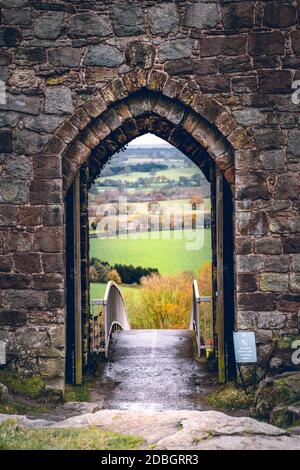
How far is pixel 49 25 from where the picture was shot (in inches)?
384

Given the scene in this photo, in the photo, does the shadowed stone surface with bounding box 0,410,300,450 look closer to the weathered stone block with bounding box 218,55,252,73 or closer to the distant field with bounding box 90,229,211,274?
the weathered stone block with bounding box 218,55,252,73

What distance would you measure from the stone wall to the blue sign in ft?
0.84

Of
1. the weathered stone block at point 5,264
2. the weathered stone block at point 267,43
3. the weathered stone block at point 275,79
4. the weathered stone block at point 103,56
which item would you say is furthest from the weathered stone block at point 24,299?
the weathered stone block at point 267,43

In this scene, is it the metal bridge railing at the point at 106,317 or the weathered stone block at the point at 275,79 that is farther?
the metal bridge railing at the point at 106,317

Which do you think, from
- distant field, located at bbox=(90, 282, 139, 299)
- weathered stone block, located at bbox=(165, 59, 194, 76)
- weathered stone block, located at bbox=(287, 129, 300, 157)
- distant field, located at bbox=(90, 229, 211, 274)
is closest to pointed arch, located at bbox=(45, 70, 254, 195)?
weathered stone block, located at bbox=(165, 59, 194, 76)

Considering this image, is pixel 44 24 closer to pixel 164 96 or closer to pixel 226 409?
pixel 164 96

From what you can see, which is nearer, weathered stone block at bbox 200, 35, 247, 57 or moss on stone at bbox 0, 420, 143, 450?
moss on stone at bbox 0, 420, 143, 450

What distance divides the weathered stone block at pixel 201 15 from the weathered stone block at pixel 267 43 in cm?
46

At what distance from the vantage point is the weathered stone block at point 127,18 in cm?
971

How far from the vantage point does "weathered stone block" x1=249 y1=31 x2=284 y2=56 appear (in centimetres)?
968

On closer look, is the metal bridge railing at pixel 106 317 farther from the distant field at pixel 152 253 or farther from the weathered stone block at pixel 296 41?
the distant field at pixel 152 253

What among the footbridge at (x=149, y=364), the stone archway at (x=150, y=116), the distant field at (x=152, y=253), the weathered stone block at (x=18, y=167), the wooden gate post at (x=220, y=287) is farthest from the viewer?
the distant field at (x=152, y=253)

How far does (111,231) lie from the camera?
29328 millimetres
